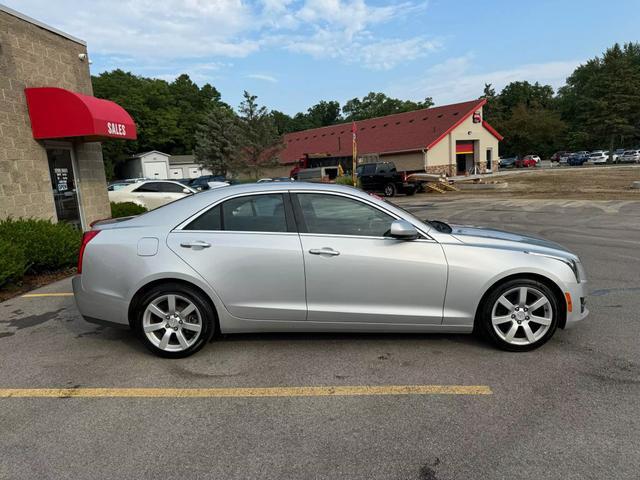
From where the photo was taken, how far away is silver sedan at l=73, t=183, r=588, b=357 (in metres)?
3.93

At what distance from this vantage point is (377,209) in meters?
4.10

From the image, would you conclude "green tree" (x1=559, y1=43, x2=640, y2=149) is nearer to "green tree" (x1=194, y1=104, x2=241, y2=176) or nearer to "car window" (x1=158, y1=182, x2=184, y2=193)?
"green tree" (x1=194, y1=104, x2=241, y2=176)

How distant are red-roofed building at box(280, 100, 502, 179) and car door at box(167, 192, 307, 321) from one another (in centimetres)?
3409

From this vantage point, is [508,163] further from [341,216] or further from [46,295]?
[341,216]

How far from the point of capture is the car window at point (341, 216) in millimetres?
4051

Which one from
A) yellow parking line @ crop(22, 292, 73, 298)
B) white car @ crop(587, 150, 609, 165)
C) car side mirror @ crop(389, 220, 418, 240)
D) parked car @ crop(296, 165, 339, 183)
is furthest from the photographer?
white car @ crop(587, 150, 609, 165)

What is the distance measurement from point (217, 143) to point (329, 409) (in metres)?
42.5

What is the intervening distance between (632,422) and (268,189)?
327 centimetres

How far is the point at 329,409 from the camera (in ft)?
10.6

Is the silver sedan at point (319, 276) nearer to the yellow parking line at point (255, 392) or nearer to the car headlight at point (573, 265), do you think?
the car headlight at point (573, 265)

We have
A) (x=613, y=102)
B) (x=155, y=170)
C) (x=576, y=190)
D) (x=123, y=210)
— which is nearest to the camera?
(x=123, y=210)

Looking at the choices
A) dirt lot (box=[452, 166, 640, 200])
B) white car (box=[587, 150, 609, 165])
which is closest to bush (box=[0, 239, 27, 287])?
dirt lot (box=[452, 166, 640, 200])

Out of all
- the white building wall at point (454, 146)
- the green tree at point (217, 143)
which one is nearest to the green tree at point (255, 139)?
the green tree at point (217, 143)

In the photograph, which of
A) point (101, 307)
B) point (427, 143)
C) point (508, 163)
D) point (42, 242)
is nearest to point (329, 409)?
point (101, 307)
